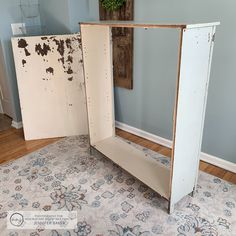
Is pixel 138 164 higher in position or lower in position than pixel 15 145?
higher

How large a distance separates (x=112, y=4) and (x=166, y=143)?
5.16 ft

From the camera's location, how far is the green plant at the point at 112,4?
2488mm

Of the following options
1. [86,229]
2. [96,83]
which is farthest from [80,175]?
[96,83]

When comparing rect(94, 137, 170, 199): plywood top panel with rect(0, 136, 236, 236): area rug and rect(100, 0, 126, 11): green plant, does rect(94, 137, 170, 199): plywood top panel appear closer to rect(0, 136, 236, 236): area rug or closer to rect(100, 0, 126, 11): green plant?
rect(0, 136, 236, 236): area rug

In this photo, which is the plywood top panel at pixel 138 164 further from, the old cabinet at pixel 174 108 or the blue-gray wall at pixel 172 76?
the blue-gray wall at pixel 172 76

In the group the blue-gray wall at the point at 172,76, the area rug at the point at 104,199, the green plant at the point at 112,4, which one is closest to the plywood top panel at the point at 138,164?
the area rug at the point at 104,199

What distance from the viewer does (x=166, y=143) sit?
2.67 meters

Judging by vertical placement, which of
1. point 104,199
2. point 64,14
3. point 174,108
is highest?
point 64,14

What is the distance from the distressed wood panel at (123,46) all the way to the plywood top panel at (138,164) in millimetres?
733

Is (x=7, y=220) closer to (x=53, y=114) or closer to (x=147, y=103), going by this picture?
(x=53, y=114)

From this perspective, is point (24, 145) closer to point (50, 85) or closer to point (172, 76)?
point (50, 85)

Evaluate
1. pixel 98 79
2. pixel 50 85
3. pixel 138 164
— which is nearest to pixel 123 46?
pixel 98 79

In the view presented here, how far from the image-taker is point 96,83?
2.35m

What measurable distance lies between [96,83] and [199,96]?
107 cm
